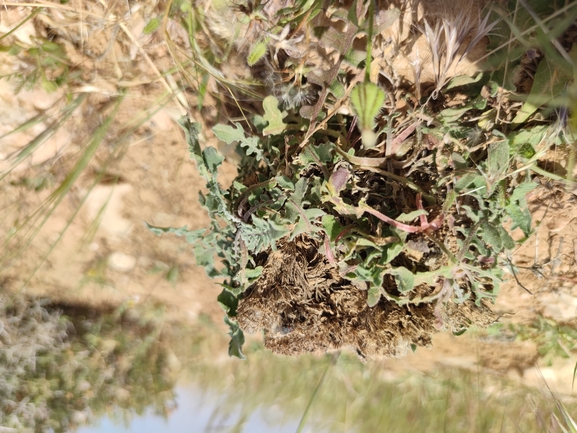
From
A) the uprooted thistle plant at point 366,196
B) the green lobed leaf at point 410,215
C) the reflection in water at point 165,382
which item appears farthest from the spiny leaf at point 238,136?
the reflection in water at point 165,382

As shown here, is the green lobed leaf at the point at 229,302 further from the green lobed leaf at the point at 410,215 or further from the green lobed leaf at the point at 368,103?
the green lobed leaf at the point at 368,103

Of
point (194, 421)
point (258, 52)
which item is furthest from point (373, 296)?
point (194, 421)

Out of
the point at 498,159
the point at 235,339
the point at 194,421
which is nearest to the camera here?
the point at 498,159

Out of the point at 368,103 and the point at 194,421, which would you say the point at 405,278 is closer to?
the point at 368,103

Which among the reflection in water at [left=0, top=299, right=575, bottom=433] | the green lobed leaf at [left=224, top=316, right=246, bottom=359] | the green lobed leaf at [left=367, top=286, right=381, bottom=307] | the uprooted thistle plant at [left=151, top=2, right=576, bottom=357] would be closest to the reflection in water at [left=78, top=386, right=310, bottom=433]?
the reflection in water at [left=0, top=299, right=575, bottom=433]

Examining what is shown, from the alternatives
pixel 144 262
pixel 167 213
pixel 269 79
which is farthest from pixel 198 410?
pixel 269 79

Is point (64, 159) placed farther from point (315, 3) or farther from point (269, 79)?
point (315, 3)
